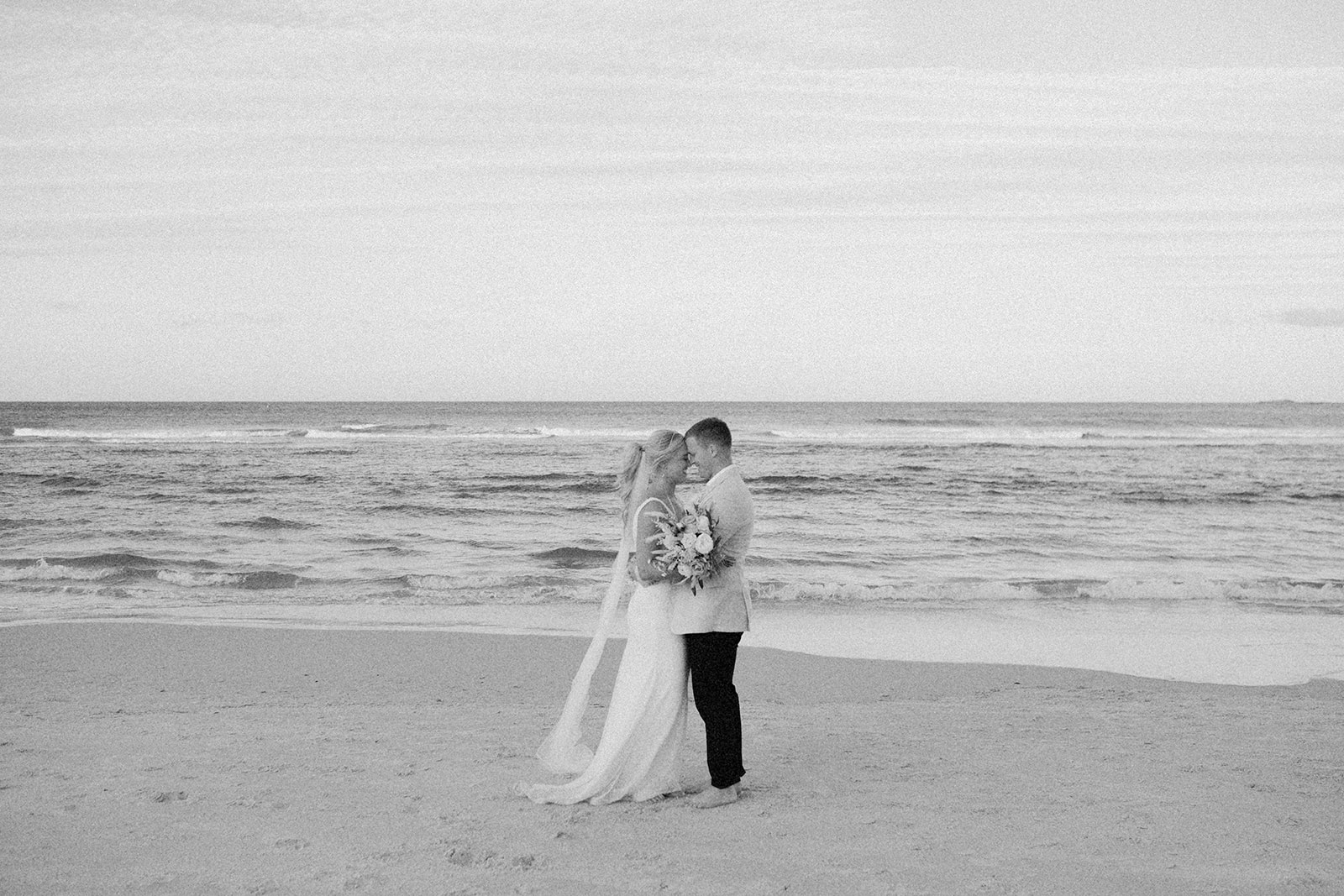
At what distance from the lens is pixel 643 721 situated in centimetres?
496

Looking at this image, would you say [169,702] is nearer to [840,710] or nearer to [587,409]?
[840,710]

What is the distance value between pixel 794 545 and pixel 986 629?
19.7 ft

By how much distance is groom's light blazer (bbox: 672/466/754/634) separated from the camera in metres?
4.74

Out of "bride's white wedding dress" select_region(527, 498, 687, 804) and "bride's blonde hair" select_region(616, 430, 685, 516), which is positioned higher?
"bride's blonde hair" select_region(616, 430, 685, 516)

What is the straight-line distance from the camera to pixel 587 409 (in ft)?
287

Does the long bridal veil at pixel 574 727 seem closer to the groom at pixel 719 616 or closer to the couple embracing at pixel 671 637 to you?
the couple embracing at pixel 671 637

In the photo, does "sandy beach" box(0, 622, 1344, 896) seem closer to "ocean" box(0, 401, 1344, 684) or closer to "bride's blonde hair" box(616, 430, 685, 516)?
"bride's blonde hair" box(616, 430, 685, 516)

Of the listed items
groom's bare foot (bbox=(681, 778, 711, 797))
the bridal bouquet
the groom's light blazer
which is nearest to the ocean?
groom's bare foot (bbox=(681, 778, 711, 797))

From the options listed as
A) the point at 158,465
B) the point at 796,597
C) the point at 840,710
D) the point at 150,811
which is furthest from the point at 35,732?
the point at 158,465

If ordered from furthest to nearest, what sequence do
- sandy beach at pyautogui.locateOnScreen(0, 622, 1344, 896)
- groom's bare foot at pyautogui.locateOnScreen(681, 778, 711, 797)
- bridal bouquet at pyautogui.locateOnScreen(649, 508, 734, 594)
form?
1. groom's bare foot at pyautogui.locateOnScreen(681, 778, 711, 797)
2. bridal bouquet at pyautogui.locateOnScreen(649, 508, 734, 594)
3. sandy beach at pyautogui.locateOnScreen(0, 622, 1344, 896)

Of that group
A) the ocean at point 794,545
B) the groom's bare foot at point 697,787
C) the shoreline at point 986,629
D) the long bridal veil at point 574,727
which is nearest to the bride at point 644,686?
the groom's bare foot at point 697,787

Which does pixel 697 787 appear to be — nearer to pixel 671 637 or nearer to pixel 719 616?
pixel 671 637

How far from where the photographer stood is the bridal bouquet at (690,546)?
463 cm

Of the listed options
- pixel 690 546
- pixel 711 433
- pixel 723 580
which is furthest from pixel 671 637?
pixel 711 433
